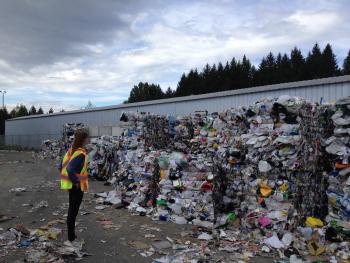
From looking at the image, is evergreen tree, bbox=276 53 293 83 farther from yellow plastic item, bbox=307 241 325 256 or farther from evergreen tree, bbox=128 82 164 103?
yellow plastic item, bbox=307 241 325 256

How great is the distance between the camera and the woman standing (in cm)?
521

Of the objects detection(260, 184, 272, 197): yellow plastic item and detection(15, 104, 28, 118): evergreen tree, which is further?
detection(15, 104, 28, 118): evergreen tree

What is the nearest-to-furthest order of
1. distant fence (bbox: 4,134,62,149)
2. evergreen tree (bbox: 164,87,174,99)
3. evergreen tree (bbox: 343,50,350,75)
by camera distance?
distant fence (bbox: 4,134,62,149) < evergreen tree (bbox: 343,50,350,75) < evergreen tree (bbox: 164,87,174,99)

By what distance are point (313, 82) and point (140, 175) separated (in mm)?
8191

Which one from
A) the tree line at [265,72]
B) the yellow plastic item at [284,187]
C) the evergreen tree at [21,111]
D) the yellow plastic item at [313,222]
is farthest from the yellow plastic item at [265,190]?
the evergreen tree at [21,111]

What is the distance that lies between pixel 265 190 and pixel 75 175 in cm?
316

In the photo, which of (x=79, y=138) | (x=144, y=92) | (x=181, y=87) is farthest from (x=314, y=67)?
(x=79, y=138)

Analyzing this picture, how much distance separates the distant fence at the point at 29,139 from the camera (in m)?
39.6

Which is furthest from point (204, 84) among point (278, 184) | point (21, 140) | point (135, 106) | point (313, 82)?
point (278, 184)

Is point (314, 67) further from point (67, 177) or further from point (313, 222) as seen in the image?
point (67, 177)

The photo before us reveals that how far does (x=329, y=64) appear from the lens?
51.8 m

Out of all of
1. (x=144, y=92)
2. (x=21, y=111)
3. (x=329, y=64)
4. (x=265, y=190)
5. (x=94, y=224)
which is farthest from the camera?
(x=21, y=111)

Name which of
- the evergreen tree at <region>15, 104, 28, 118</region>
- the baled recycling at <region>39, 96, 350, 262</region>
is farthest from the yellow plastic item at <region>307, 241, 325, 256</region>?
the evergreen tree at <region>15, 104, 28, 118</region>

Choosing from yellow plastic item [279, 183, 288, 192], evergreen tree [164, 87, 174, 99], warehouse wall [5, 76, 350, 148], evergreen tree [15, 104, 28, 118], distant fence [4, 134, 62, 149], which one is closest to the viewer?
yellow plastic item [279, 183, 288, 192]
